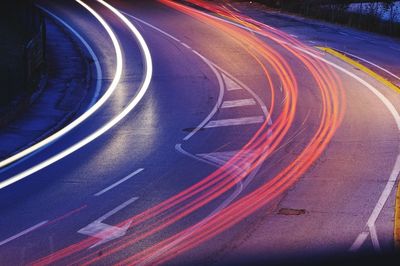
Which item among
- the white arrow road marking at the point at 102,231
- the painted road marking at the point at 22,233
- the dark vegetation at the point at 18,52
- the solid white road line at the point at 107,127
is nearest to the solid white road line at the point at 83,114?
the solid white road line at the point at 107,127

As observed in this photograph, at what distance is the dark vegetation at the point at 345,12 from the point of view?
3878cm

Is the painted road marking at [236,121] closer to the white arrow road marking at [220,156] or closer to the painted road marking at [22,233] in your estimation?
the white arrow road marking at [220,156]

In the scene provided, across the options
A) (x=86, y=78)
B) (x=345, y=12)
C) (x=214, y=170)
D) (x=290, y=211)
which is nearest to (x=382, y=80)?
(x=86, y=78)

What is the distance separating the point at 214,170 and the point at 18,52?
16.4 metres

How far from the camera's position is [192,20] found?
126ft

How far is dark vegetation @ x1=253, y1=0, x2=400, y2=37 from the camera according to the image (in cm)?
3878

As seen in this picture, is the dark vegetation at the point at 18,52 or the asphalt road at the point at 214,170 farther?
the dark vegetation at the point at 18,52

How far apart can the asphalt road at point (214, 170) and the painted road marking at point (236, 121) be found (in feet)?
0.10

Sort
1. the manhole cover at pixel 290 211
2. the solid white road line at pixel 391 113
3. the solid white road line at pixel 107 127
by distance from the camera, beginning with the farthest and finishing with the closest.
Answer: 1. the solid white road line at pixel 107 127
2. the manhole cover at pixel 290 211
3. the solid white road line at pixel 391 113

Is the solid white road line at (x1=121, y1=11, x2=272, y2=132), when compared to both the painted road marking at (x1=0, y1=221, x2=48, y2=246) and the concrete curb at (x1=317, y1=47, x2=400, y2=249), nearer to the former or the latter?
the concrete curb at (x1=317, y1=47, x2=400, y2=249)

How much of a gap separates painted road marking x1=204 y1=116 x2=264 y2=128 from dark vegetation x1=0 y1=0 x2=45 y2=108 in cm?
581

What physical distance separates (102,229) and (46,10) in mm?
29925


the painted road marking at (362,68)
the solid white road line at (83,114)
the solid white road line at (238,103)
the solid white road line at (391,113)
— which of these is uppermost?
the painted road marking at (362,68)

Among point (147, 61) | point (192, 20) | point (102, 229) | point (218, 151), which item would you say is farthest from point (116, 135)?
point (192, 20)
